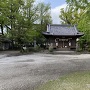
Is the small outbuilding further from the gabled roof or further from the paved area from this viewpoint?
the paved area

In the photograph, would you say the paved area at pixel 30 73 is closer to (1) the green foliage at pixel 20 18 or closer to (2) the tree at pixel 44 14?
(1) the green foliage at pixel 20 18

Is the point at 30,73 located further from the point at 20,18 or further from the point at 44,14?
the point at 44,14

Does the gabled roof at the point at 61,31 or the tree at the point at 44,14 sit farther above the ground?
the tree at the point at 44,14

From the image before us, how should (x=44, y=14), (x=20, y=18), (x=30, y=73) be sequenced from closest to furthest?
(x=30, y=73), (x=20, y=18), (x=44, y=14)

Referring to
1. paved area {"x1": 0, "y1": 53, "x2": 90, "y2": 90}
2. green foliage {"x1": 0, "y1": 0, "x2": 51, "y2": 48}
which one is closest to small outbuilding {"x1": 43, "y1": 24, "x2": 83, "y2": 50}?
green foliage {"x1": 0, "y1": 0, "x2": 51, "y2": 48}

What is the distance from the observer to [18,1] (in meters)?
40.4

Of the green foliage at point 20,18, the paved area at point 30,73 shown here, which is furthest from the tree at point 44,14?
the paved area at point 30,73

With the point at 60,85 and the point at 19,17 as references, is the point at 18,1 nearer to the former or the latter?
the point at 19,17

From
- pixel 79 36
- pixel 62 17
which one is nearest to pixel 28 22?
pixel 79 36

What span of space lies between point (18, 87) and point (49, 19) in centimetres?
4543

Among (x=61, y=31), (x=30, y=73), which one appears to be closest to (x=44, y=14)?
(x=61, y=31)

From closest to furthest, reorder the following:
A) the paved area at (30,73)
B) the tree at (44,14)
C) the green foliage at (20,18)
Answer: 1. the paved area at (30,73)
2. the green foliage at (20,18)
3. the tree at (44,14)

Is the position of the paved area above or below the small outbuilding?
below

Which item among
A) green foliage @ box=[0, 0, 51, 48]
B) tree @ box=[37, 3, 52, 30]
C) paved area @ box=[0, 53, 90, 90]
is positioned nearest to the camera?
paved area @ box=[0, 53, 90, 90]
